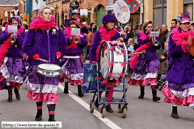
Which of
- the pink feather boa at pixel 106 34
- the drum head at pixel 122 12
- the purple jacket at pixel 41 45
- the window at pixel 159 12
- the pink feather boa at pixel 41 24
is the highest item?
the window at pixel 159 12

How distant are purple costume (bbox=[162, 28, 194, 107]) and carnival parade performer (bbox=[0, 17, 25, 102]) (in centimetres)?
386

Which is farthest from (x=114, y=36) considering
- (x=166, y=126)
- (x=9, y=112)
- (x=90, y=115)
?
(x=9, y=112)

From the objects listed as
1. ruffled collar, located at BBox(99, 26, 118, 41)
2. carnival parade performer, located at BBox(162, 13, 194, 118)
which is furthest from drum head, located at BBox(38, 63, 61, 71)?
carnival parade performer, located at BBox(162, 13, 194, 118)

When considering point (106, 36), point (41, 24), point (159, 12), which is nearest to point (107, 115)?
point (106, 36)

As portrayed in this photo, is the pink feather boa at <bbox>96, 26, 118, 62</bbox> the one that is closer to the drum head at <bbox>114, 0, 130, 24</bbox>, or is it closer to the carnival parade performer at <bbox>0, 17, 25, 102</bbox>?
the drum head at <bbox>114, 0, 130, 24</bbox>

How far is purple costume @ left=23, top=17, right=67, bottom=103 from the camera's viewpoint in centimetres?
621

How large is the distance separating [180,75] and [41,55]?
274 centimetres

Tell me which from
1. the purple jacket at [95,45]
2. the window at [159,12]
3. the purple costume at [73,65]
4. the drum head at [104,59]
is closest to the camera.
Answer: the drum head at [104,59]

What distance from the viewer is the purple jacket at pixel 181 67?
22.5ft

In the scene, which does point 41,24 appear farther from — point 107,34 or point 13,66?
point 13,66

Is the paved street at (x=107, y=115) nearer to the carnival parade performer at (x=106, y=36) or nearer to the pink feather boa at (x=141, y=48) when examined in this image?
the carnival parade performer at (x=106, y=36)

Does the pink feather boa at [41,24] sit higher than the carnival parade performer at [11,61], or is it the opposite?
the pink feather boa at [41,24]

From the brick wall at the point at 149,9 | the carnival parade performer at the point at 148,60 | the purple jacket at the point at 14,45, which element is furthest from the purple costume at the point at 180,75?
the brick wall at the point at 149,9

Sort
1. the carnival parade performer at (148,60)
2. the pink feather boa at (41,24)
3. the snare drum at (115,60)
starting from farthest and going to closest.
→ the carnival parade performer at (148,60), the snare drum at (115,60), the pink feather boa at (41,24)
